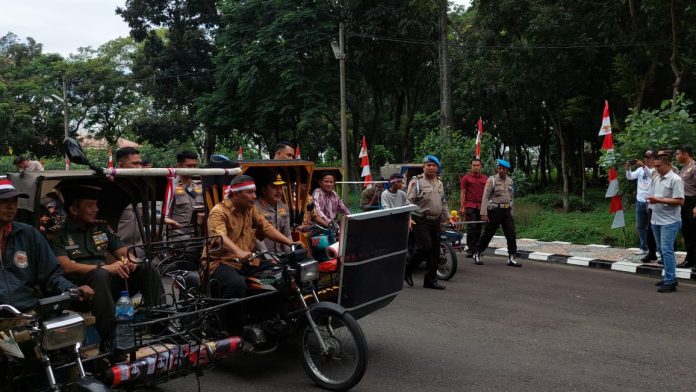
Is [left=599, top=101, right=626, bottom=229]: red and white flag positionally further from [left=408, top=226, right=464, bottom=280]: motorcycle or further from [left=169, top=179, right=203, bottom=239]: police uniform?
[left=169, top=179, right=203, bottom=239]: police uniform

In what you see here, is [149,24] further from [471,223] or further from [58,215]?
[58,215]

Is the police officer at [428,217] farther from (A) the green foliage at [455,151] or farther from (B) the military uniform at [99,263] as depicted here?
(A) the green foliage at [455,151]

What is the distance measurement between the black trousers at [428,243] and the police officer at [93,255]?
4.28 meters

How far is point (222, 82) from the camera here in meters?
28.2

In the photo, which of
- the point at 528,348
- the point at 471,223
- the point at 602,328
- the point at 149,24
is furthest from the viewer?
the point at 149,24

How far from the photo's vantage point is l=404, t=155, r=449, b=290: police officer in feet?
28.8

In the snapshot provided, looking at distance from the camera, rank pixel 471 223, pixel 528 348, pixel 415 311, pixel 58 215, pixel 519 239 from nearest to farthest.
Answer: pixel 58 215
pixel 528 348
pixel 415 311
pixel 471 223
pixel 519 239

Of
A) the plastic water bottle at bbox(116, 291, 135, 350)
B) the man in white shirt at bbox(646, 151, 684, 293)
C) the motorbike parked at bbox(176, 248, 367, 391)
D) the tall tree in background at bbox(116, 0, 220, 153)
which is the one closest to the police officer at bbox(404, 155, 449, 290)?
the man in white shirt at bbox(646, 151, 684, 293)

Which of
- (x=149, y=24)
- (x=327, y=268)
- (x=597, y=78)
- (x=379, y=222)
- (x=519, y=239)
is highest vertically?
(x=149, y=24)

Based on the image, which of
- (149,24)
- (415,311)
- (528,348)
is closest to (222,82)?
(149,24)

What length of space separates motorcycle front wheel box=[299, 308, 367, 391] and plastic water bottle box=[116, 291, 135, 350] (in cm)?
135

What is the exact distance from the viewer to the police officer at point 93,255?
4734 millimetres

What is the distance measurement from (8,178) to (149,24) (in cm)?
3408

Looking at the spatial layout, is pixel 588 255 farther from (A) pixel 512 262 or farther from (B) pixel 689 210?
(B) pixel 689 210
